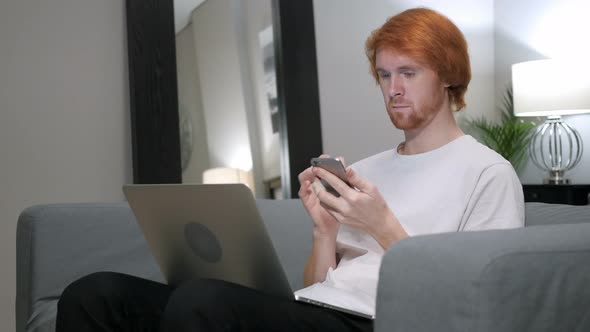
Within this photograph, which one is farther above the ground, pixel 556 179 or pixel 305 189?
pixel 305 189

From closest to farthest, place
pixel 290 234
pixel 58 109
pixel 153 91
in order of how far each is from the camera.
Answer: pixel 290 234 < pixel 58 109 < pixel 153 91

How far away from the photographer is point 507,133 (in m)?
4.25

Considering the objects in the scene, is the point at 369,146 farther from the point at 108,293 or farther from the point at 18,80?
the point at 108,293

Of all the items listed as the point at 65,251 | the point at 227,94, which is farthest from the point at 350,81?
the point at 65,251

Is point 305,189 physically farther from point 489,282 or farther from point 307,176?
point 489,282

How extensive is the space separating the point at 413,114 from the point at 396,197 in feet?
0.59

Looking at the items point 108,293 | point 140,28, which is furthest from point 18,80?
point 108,293

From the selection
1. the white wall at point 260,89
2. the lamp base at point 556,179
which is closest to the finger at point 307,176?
the white wall at point 260,89

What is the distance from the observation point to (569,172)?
163 inches

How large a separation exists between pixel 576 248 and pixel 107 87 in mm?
2688

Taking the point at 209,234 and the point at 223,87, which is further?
the point at 223,87

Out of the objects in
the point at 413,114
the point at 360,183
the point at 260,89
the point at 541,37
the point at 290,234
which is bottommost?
the point at 290,234

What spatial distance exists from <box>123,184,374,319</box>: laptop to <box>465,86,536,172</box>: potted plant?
3.08 meters

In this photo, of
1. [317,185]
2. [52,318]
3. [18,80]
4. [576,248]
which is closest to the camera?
[576,248]
